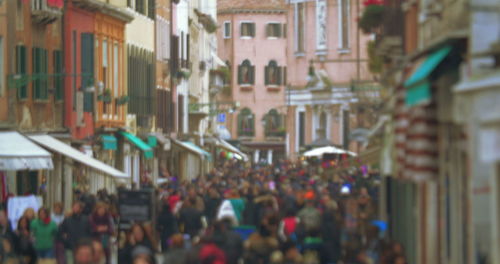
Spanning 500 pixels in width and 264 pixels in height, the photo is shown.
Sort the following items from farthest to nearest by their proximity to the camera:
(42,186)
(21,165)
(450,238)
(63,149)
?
1. (42,186)
2. (63,149)
3. (21,165)
4. (450,238)

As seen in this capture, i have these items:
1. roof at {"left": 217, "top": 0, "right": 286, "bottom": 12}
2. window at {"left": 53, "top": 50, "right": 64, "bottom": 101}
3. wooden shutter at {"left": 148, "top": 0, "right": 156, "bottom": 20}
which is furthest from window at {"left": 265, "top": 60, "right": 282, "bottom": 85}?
window at {"left": 53, "top": 50, "right": 64, "bottom": 101}

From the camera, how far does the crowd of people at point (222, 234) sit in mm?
18906

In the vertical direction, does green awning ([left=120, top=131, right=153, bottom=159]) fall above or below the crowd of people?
above

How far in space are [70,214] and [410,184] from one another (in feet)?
19.8

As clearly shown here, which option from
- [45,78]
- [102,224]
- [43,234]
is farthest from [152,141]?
[43,234]

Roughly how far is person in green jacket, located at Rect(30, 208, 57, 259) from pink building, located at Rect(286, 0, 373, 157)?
142 feet

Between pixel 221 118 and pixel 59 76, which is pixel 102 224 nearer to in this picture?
pixel 59 76

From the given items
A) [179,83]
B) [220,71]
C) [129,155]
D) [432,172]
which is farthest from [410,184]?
[220,71]

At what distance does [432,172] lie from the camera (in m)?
19.1

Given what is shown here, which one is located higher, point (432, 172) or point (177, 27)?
point (177, 27)

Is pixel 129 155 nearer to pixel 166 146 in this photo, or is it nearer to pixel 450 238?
pixel 166 146

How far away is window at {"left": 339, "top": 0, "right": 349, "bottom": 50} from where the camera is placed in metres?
72.1

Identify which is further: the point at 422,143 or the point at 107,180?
the point at 107,180

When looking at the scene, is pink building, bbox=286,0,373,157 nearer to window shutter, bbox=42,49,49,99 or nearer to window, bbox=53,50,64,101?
window, bbox=53,50,64,101
